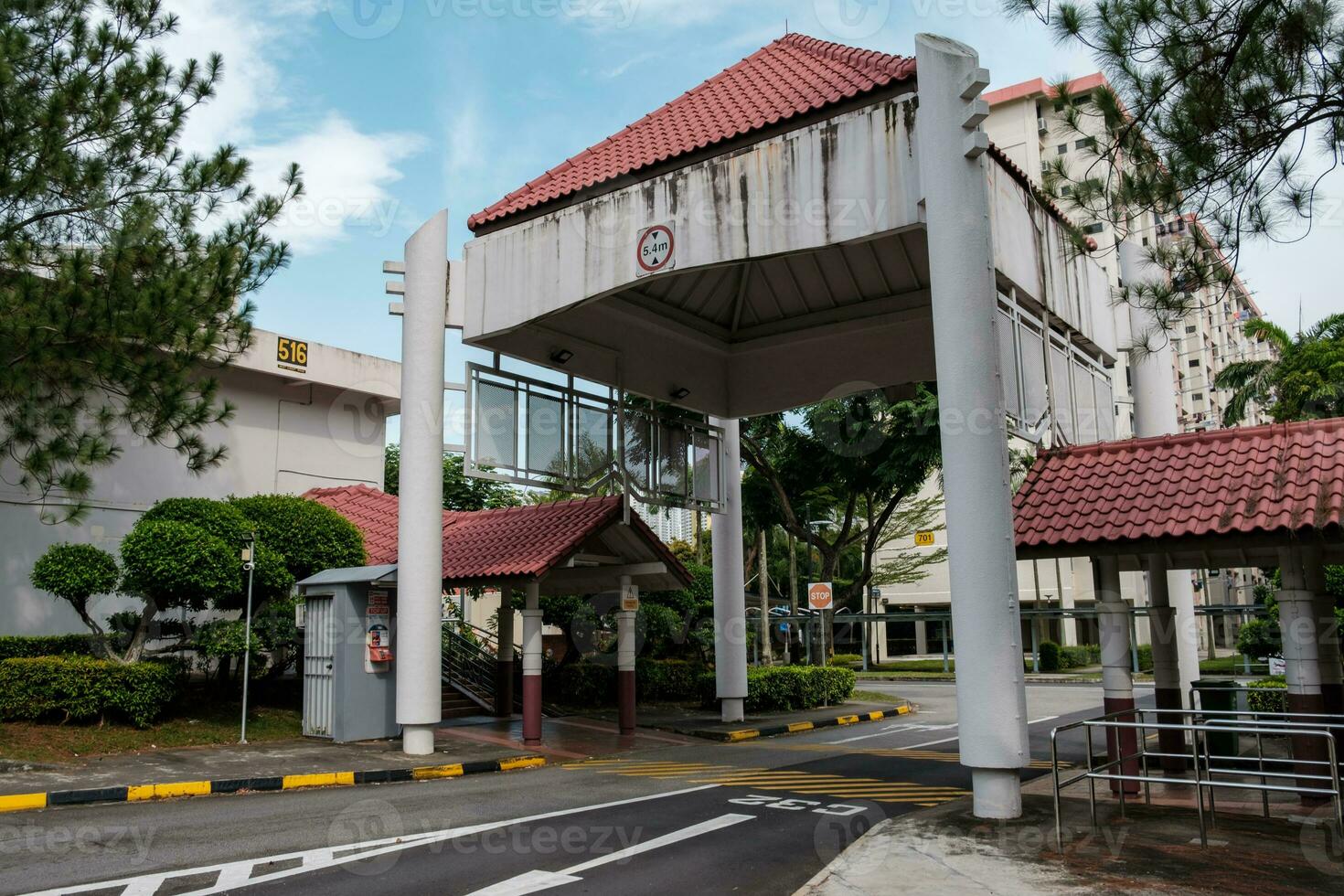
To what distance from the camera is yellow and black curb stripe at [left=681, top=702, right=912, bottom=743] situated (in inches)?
731

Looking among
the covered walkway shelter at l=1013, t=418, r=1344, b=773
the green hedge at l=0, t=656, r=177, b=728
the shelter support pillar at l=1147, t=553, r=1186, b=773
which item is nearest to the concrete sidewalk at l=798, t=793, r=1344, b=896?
the covered walkway shelter at l=1013, t=418, r=1344, b=773

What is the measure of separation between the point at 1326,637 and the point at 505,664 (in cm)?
1503

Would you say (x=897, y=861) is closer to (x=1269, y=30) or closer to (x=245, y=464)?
(x=1269, y=30)

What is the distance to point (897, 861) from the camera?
26.1 feet

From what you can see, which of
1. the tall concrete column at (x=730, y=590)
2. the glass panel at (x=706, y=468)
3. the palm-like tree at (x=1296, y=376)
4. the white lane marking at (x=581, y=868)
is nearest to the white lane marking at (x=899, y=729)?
the tall concrete column at (x=730, y=590)

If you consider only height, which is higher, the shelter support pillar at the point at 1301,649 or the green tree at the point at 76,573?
the green tree at the point at 76,573

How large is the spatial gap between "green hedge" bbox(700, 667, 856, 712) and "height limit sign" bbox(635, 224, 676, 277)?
37.3ft

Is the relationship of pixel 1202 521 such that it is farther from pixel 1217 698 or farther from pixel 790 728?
pixel 790 728

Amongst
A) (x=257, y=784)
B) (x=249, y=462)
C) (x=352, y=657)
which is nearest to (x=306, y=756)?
(x=352, y=657)

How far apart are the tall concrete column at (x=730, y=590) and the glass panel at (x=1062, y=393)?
699 centimetres

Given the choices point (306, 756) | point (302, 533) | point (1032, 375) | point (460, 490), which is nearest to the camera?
point (1032, 375)

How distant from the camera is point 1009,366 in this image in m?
12.1

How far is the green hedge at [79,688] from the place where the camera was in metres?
14.1

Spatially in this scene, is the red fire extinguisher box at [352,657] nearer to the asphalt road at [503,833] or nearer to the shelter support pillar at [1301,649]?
the asphalt road at [503,833]
